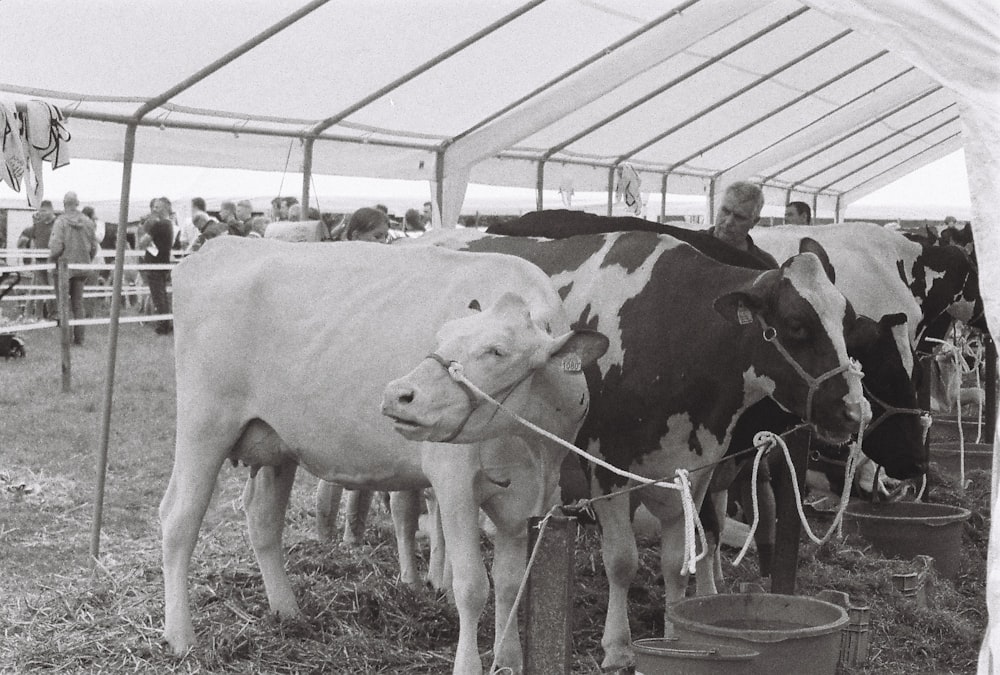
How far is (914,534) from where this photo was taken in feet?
21.6

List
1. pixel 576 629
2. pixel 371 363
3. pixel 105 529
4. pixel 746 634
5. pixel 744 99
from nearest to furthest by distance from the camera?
pixel 746 634
pixel 371 363
pixel 576 629
pixel 105 529
pixel 744 99

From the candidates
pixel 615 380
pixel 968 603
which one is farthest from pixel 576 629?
pixel 968 603

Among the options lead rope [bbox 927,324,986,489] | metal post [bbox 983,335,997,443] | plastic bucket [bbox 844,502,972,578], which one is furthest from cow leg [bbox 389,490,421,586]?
metal post [bbox 983,335,997,443]

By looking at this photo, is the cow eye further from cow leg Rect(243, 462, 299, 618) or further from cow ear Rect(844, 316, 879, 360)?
cow leg Rect(243, 462, 299, 618)

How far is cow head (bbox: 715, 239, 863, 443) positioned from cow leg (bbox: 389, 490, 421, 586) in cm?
210

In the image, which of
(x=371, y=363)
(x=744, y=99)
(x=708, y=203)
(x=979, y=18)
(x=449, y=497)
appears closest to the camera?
(x=979, y=18)

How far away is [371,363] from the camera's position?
489 centimetres

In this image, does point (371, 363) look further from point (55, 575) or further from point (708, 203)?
point (708, 203)

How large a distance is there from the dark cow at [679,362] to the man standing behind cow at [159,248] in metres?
12.8

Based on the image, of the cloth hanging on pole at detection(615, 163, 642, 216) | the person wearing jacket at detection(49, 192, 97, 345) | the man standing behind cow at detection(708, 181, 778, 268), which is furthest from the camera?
the person wearing jacket at detection(49, 192, 97, 345)

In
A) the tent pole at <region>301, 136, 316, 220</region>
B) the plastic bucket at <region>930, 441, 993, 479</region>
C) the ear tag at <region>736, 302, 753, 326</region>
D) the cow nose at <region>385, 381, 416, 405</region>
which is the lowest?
the plastic bucket at <region>930, 441, 993, 479</region>

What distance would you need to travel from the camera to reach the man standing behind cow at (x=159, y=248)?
1730 cm

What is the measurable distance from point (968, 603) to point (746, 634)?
2.97 meters

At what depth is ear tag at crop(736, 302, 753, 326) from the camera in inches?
179
